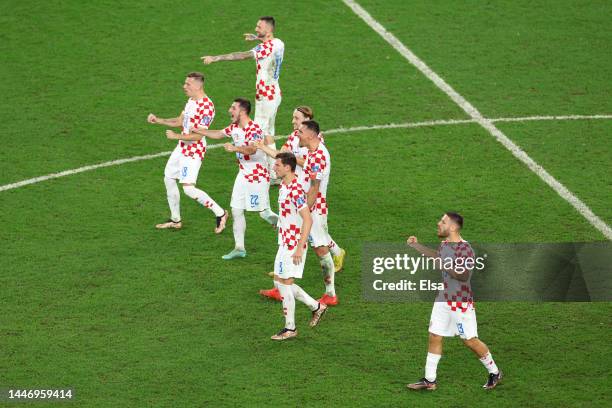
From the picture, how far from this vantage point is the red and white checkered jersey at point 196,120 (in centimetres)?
1758

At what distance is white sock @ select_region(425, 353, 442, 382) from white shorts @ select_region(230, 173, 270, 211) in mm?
4240

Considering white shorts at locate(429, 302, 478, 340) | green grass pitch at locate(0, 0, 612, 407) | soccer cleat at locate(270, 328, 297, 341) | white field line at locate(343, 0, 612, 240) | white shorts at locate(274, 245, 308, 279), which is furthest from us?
Result: white field line at locate(343, 0, 612, 240)

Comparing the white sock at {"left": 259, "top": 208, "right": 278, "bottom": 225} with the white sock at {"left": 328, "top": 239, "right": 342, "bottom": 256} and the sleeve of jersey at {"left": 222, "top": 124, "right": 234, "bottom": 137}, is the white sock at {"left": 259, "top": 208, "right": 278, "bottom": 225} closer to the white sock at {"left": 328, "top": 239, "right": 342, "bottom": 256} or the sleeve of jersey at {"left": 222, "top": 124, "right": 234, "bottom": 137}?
the white sock at {"left": 328, "top": 239, "right": 342, "bottom": 256}

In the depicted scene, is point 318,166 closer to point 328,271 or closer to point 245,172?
point 328,271

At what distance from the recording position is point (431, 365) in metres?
13.2

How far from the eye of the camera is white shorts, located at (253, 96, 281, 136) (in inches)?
762

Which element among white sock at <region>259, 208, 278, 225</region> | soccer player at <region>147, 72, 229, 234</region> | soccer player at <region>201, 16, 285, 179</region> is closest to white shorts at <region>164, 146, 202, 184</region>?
soccer player at <region>147, 72, 229, 234</region>

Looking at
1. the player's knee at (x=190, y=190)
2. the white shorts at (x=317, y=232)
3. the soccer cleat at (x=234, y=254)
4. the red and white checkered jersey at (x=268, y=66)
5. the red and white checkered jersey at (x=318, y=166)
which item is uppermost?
the red and white checkered jersey at (x=268, y=66)

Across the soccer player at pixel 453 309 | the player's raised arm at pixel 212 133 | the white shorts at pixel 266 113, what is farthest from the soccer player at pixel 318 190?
the white shorts at pixel 266 113

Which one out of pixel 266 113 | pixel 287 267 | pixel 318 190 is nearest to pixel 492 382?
pixel 287 267

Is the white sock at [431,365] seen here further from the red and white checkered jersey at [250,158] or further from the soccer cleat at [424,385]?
the red and white checkered jersey at [250,158]

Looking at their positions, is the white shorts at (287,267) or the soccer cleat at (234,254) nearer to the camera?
the white shorts at (287,267)

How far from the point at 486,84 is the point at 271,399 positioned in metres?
11.6

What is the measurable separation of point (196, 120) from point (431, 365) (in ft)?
20.1
